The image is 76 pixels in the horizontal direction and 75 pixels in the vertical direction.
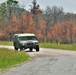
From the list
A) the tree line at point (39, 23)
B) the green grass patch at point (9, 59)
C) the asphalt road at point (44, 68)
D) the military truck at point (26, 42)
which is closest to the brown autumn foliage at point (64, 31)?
the tree line at point (39, 23)

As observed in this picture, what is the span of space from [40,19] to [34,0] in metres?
29.5

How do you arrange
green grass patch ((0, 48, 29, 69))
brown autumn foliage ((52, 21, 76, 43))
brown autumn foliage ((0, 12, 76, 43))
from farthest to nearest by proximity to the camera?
brown autumn foliage ((52, 21, 76, 43)), brown autumn foliage ((0, 12, 76, 43)), green grass patch ((0, 48, 29, 69))

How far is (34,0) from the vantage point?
144 m

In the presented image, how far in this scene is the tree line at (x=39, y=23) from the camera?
9900cm

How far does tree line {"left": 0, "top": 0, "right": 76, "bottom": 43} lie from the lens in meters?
99.0

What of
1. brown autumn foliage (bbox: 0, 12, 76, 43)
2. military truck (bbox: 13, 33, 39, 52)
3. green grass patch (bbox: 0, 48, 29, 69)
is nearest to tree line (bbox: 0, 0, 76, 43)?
brown autumn foliage (bbox: 0, 12, 76, 43)

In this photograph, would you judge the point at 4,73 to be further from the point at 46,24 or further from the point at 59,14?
the point at 59,14

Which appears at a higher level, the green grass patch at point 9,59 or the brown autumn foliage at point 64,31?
the green grass patch at point 9,59

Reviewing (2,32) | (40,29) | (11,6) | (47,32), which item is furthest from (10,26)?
(11,6)

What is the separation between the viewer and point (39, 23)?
108 m

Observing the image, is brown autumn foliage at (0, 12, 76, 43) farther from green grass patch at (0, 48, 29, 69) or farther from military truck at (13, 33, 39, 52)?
green grass patch at (0, 48, 29, 69)

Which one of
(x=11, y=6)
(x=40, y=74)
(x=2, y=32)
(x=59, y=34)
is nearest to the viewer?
(x=40, y=74)

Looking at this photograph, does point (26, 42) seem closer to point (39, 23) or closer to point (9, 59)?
point (9, 59)

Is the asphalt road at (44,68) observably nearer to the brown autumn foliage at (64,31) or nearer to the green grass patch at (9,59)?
the green grass patch at (9,59)
